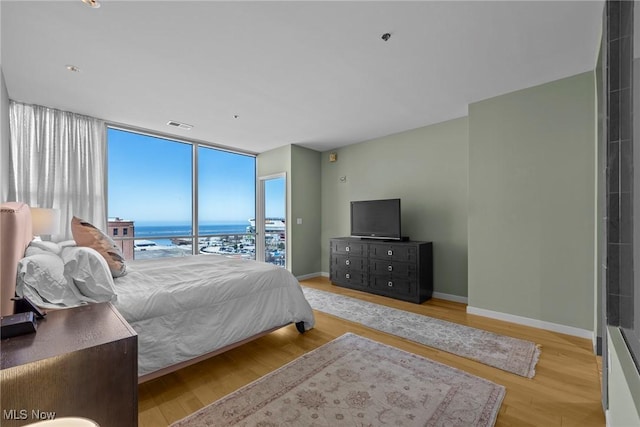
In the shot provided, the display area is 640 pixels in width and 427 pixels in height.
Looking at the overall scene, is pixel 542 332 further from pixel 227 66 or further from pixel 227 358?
pixel 227 66

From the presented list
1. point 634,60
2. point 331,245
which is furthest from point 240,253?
point 634,60

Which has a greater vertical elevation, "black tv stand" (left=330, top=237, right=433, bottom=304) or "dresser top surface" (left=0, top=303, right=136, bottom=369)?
"dresser top surface" (left=0, top=303, right=136, bottom=369)

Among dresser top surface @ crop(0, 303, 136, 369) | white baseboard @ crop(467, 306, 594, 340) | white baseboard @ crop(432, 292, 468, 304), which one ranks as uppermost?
dresser top surface @ crop(0, 303, 136, 369)

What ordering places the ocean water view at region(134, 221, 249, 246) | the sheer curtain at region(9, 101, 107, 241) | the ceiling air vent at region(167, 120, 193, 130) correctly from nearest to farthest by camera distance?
the sheer curtain at region(9, 101, 107, 241) → the ceiling air vent at region(167, 120, 193, 130) → the ocean water view at region(134, 221, 249, 246)

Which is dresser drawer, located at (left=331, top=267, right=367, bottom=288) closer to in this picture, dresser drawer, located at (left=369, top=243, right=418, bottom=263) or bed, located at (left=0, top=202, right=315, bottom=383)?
dresser drawer, located at (left=369, top=243, right=418, bottom=263)

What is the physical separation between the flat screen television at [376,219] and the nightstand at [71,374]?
3.68 m

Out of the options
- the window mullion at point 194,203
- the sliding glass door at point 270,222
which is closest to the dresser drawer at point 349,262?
the sliding glass door at point 270,222

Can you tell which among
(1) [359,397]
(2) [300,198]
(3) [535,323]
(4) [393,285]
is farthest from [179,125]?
(3) [535,323]

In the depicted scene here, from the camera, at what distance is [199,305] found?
2.07 meters

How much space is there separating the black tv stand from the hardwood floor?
903mm

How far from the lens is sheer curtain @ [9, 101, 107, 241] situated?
3221mm

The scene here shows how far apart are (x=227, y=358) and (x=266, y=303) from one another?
1.81 ft

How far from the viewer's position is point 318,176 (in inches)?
228

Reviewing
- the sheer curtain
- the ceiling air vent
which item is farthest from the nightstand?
the ceiling air vent
